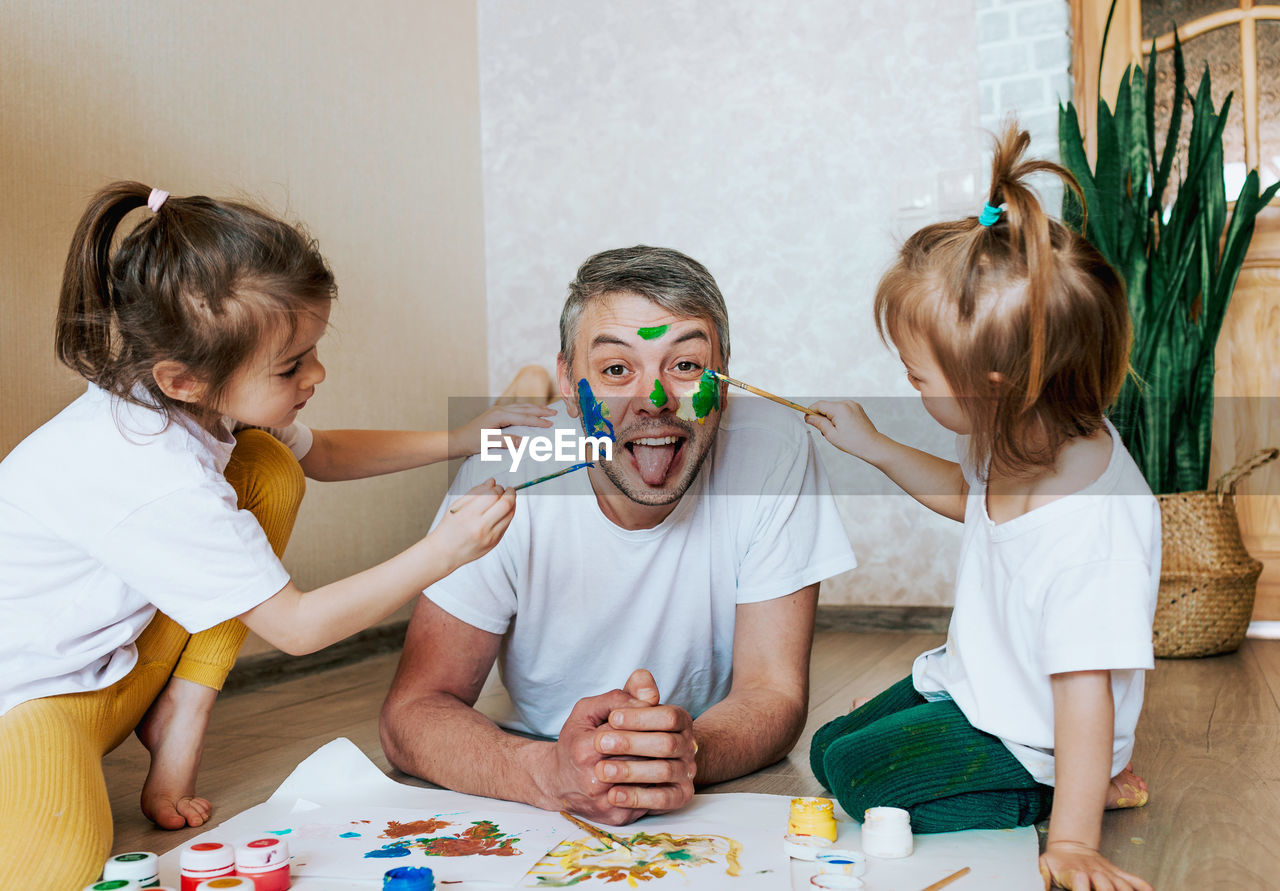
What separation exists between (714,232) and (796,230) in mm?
233

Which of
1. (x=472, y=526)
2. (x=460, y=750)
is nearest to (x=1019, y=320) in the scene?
(x=472, y=526)

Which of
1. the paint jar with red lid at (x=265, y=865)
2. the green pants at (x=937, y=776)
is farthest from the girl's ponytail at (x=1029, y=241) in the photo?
the paint jar with red lid at (x=265, y=865)

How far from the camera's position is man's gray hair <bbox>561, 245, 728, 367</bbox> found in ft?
5.02

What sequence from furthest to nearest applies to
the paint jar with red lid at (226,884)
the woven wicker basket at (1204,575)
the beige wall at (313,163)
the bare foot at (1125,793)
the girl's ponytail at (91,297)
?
1. the woven wicker basket at (1204,575)
2. the beige wall at (313,163)
3. the bare foot at (1125,793)
4. the girl's ponytail at (91,297)
5. the paint jar with red lid at (226,884)

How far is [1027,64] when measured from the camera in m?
2.74

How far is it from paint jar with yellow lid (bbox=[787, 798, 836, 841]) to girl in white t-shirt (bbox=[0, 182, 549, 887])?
1.48 feet

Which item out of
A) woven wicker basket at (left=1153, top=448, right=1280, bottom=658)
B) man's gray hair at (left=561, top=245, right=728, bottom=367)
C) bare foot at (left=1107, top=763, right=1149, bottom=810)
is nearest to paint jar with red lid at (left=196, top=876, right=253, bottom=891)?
man's gray hair at (left=561, top=245, right=728, bottom=367)

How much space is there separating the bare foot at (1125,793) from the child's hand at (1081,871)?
273 millimetres

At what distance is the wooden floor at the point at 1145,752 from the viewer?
3.94ft

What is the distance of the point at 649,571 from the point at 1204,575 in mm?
1463

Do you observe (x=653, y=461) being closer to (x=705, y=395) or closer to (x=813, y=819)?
(x=705, y=395)

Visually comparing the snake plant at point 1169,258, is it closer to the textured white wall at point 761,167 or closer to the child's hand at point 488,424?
the textured white wall at point 761,167

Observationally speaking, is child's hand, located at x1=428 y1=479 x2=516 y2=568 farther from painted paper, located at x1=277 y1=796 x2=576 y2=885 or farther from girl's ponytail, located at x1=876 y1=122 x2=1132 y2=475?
girl's ponytail, located at x1=876 y1=122 x2=1132 y2=475

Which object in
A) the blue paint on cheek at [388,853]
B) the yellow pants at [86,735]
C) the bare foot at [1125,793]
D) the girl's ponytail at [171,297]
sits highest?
the girl's ponytail at [171,297]
